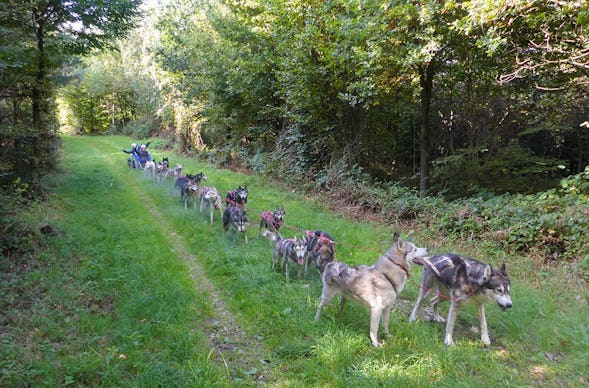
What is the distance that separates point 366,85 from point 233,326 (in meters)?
8.68

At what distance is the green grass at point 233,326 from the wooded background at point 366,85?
4.32m

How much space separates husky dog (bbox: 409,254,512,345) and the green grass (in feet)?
1.08

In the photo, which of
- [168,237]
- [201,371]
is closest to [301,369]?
[201,371]

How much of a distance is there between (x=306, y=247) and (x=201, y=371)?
3116 mm

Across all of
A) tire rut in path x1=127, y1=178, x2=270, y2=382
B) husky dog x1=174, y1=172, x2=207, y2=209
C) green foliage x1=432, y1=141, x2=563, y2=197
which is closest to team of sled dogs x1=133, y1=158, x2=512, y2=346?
tire rut in path x1=127, y1=178, x2=270, y2=382

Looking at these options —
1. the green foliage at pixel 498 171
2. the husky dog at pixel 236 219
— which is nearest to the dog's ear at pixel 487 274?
the husky dog at pixel 236 219

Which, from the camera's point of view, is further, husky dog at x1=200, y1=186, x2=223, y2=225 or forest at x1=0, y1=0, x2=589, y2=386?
husky dog at x1=200, y1=186, x2=223, y2=225

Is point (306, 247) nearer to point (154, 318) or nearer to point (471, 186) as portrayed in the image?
point (154, 318)

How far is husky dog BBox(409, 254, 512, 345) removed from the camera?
182 inches

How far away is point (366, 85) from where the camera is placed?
1174cm

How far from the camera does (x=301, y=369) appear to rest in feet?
14.8

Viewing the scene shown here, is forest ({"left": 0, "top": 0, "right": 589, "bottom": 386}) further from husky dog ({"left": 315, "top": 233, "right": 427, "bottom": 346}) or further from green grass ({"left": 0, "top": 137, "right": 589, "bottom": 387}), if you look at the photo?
husky dog ({"left": 315, "top": 233, "right": 427, "bottom": 346})

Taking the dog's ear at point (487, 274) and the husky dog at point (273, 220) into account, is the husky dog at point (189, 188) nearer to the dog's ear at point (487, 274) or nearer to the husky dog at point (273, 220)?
the husky dog at point (273, 220)

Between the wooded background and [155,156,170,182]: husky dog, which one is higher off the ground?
the wooded background
